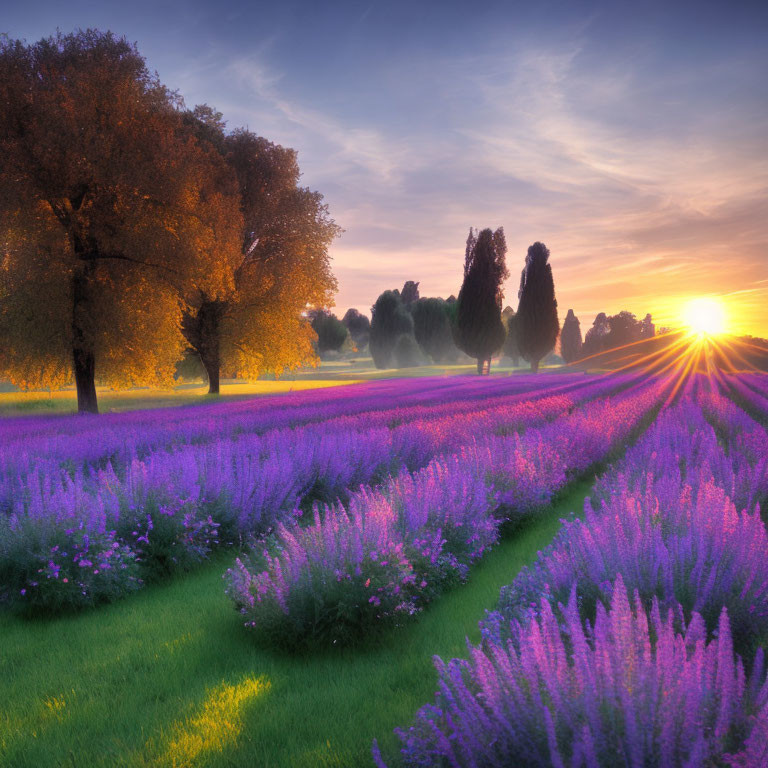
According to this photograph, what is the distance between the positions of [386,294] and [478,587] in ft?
235

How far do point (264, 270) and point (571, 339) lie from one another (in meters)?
84.8

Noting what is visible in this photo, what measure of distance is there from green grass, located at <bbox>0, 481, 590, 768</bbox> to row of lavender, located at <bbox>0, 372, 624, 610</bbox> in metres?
0.26

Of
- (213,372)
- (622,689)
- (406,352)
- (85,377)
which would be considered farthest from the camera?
(406,352)

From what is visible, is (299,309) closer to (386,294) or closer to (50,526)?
(50,526)

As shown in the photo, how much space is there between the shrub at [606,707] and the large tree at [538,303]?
50.5 meters

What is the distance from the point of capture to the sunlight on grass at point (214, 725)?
1.92m

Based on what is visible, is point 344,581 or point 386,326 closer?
point 344,581

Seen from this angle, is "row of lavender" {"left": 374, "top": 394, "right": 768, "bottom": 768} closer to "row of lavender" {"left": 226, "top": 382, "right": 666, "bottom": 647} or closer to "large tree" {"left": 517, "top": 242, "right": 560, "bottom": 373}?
"row of lavender" {"left": 226, "top": 382, "right": 666, "bottom": 647}

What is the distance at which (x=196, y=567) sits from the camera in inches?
159

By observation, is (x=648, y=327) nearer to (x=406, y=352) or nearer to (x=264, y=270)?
(x=406, y=352)

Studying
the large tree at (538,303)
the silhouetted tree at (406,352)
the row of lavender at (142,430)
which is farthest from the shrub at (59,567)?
the silhouetted tree at (406,352)

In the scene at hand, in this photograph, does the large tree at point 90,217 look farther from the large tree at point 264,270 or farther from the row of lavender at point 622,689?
the row of lavender at point 622,689

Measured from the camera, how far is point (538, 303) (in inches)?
1946

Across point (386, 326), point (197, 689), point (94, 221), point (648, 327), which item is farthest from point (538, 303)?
point (648, 327)
